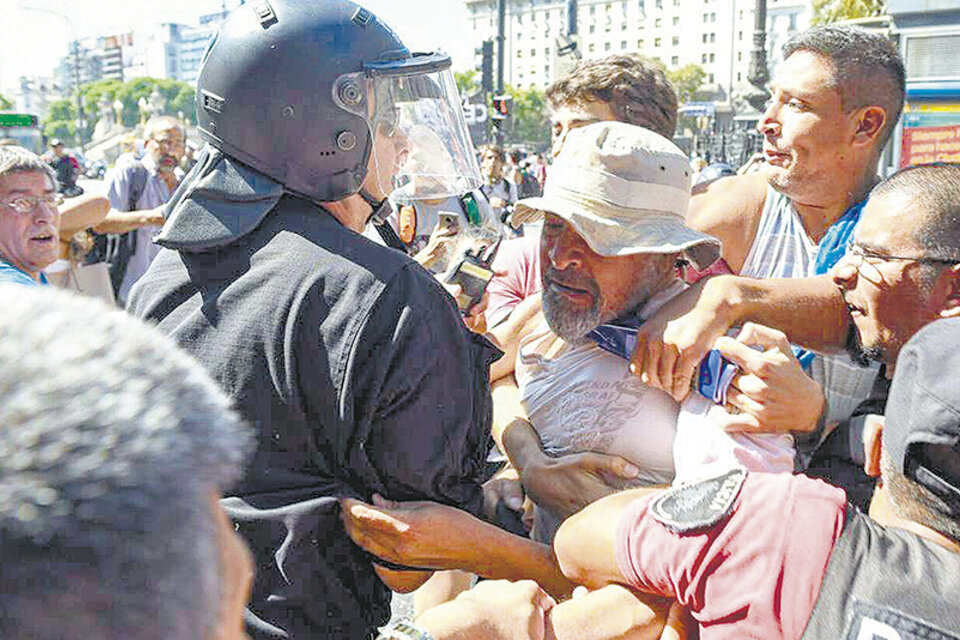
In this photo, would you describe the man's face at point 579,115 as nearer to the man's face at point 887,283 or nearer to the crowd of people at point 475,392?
the crowd of people at point 475,392

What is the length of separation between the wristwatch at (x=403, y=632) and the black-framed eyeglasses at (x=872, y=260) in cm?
126

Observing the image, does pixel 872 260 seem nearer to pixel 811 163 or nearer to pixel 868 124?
pixel 811 163

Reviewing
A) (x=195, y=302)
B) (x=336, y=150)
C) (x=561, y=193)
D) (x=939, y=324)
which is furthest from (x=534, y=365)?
(x=939, y=324)

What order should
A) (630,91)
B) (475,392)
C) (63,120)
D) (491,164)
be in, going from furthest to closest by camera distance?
(63,120) < (491,164) < (630,91) < (475,392)

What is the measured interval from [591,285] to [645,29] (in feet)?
429

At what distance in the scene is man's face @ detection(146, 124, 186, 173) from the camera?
7.27m

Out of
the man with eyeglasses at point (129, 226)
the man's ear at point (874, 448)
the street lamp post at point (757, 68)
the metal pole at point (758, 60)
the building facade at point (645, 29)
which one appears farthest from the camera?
the building facade at point (645, 29)


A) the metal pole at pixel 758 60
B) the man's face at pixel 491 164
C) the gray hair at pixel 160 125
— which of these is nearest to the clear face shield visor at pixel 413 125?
the gray hair at pixel 160 125

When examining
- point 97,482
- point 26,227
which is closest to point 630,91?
point 26,227

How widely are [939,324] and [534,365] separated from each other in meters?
1.11

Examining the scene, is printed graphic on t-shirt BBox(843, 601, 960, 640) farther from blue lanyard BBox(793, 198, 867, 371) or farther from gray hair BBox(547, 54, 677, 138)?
gray hair BBox(547, 54, 677, 138)

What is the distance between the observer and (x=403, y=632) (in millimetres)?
1562

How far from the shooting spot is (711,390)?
1879 millimetres

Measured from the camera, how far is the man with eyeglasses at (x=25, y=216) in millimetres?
3941
